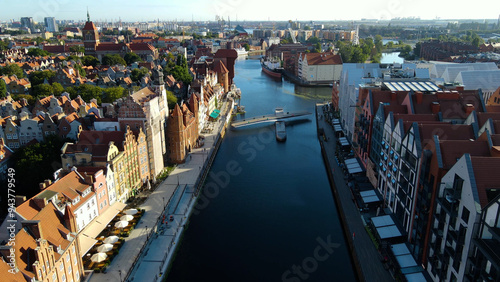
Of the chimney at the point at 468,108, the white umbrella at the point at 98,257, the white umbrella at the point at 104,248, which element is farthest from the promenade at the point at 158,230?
the chimney at the point at 468,108

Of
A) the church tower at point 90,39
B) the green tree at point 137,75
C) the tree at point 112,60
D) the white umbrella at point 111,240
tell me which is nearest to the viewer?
the white umbrella at point 111,240

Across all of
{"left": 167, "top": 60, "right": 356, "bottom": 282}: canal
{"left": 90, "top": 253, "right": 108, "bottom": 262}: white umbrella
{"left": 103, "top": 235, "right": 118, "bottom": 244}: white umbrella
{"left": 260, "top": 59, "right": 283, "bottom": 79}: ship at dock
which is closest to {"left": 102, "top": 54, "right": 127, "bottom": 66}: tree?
{"left": 260, "top": 59, "right": 283, "bottom": 79}: ship at dock

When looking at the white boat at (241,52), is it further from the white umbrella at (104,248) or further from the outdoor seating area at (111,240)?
the white umbrella at (104,248)

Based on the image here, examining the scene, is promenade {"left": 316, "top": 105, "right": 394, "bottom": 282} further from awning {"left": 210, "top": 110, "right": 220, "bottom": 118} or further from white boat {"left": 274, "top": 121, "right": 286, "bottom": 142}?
awning {"left": 210, "top": 110, "right": 220, "bottom": 118}

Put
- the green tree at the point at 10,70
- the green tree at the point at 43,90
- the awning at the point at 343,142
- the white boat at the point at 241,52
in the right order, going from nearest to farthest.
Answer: the awning at the point at 343,142, the green tree at the point at 43,90, the green tree at the point at 10,70, the white boat at the point at 241,52

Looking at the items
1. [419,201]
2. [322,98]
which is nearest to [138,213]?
[419,201]

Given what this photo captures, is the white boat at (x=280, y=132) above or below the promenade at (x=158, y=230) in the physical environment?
above

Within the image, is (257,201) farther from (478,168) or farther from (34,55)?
(34,55)

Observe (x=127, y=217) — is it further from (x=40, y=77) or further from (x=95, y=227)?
(x=40, y=77)
